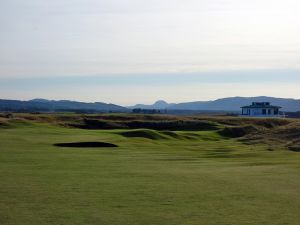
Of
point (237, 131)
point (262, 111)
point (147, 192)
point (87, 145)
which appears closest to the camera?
point (147, 192)

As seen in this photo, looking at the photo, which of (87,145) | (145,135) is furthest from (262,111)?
(87,145)

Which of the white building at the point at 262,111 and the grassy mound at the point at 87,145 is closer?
the grassy mound at the point at 87,145

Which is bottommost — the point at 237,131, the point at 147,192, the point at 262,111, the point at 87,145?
the point at 87,145

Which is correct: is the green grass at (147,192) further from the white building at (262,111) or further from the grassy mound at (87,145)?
the white building at (262,111)

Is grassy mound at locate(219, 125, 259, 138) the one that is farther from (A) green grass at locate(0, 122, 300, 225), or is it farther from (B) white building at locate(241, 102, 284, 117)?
(B) white building at locate(241, 102, 284, 117)

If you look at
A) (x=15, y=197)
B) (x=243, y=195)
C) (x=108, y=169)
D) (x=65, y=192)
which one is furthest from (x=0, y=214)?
(x=108, y=169)

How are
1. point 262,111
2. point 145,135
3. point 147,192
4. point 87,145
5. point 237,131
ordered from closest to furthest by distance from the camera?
point 147,192 < point 87,145 < point 145,135 < point 237,131 < point 262,111

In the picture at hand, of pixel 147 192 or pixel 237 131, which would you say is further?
pixel 237 131

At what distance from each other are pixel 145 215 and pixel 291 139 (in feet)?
113

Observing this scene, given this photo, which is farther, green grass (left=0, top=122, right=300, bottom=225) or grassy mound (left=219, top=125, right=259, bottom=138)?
grassy mound (left=219, top=125, right=259, bottom=138)

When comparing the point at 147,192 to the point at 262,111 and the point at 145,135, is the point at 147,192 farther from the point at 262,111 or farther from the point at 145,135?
the point at 262,111

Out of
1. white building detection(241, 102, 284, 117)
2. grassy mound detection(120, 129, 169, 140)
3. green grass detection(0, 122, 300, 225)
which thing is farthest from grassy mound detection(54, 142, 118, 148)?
white building detection(241, 102, 284, 117)

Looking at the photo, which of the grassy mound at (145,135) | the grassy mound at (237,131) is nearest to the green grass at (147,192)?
the grassy mound at (145,135)

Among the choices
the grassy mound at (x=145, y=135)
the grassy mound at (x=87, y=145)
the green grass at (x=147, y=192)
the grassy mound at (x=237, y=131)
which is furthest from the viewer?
the grassy mound at (x=237, y=131)
